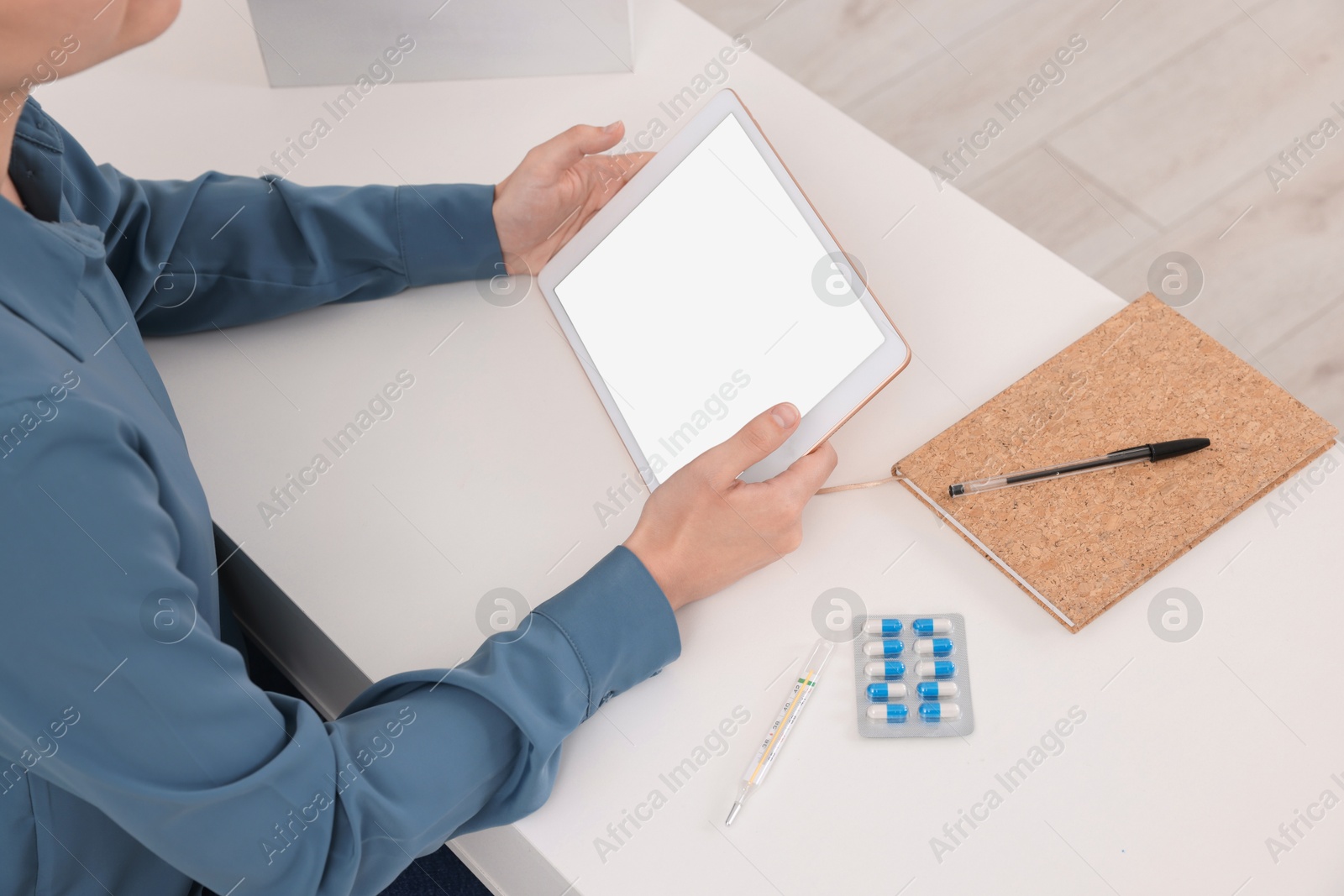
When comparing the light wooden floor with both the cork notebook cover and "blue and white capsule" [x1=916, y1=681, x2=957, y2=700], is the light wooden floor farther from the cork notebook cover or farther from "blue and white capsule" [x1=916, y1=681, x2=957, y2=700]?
"blue and white capsule" [x1=916, y1=681, x2=957, y2=700]

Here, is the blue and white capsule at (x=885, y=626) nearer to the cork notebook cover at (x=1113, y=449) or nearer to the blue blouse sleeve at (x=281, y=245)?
the cork notebook cover at (x=1113, y=449)

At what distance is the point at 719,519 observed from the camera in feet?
2.92

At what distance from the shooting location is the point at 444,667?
34.8 inches

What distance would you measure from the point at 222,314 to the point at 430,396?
0.23m

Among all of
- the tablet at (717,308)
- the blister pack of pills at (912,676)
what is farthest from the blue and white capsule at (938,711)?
the tablet at (717,308)

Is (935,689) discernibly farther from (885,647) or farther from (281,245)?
(281,245)

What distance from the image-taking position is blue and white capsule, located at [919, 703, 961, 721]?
2.76 ft

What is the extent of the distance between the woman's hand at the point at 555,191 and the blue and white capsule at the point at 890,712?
A: 0.55m

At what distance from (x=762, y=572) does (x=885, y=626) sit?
12cm

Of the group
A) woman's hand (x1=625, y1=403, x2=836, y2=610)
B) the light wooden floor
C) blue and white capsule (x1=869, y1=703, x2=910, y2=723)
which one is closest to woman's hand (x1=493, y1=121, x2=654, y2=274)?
woman's hand (x1=625, y1=403, x2=836, y2=610)

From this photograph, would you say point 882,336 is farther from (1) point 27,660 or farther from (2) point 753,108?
(1) point 27,660

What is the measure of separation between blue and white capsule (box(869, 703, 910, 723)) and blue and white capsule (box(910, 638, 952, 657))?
0.05 m

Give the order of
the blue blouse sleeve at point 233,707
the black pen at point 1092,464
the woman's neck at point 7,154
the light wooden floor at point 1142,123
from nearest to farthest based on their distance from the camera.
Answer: the blue blouse sleeve at point 233,707
the woman's neck at point 7,154
the black pen at point 1092,464
the light wooden floor at point 1142,123

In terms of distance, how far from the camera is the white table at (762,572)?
81 centimetres
